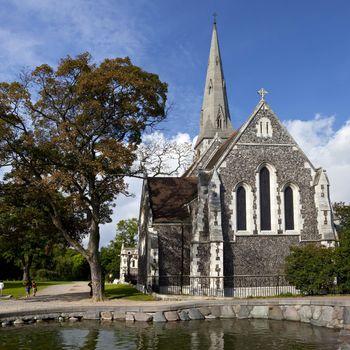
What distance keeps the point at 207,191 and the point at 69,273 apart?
1783 inches

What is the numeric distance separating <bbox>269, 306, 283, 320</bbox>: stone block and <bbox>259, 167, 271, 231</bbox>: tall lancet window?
9077 millimetres

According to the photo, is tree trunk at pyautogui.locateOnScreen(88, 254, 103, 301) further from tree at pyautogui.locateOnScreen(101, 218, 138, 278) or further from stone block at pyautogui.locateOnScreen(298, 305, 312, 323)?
tree at pyautogui.locateOnScreen(101, 218, 138, 278)

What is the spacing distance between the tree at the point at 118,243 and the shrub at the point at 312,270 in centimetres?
4001

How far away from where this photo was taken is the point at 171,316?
18.1m

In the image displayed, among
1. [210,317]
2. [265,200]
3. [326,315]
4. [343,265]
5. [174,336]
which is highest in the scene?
[265,200]

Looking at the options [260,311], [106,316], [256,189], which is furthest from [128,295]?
[260,311]

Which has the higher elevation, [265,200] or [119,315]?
[265,200]

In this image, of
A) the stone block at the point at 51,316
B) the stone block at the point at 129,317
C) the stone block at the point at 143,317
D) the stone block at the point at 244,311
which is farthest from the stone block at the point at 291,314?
the stone block at the point at 51,316

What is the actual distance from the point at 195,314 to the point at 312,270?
8.12 metres

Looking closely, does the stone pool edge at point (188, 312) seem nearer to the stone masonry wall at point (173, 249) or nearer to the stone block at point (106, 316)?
the stone block at point (106, 316)

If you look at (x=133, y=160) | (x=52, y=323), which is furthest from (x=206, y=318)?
(x=133, y=160)

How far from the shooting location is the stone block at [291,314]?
59.7 feet

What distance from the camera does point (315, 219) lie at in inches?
1092

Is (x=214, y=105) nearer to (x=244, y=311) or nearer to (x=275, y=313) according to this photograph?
(x=244, y=311)
